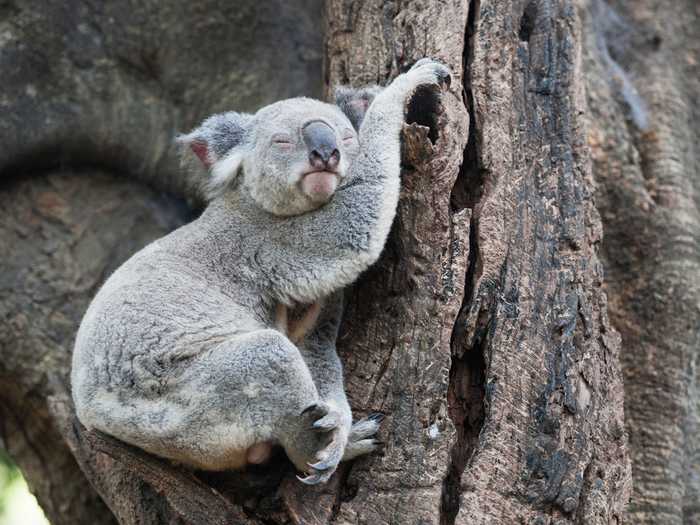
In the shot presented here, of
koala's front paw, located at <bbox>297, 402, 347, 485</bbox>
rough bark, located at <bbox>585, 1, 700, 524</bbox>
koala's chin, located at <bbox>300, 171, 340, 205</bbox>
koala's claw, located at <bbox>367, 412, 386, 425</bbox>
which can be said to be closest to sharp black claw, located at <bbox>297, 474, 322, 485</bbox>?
koala's front paw, located at <bbox>297, 402, 347, 485</bbox>

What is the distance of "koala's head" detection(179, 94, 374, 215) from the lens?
398 cm

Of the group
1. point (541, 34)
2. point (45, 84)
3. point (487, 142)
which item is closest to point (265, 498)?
point (487, 142)

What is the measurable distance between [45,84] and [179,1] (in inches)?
44.7

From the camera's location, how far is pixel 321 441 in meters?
3.39

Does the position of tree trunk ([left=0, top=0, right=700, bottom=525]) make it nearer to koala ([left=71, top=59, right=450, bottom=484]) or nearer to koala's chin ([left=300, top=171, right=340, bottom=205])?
koala ([left=71, top=59, right=450, bottom=484])

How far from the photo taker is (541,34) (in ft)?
14.7

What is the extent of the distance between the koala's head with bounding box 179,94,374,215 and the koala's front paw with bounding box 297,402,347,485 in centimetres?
111

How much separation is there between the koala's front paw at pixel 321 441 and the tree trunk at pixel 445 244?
0.70ft

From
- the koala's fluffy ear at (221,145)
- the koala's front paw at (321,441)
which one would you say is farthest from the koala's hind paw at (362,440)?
the koala's fluffy ear at (221,145)

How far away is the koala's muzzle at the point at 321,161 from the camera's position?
3.93m

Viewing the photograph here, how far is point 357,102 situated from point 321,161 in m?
0.59

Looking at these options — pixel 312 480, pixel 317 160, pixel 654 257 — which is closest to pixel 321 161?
pixel 317 160

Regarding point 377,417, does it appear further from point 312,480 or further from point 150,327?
point 150,327

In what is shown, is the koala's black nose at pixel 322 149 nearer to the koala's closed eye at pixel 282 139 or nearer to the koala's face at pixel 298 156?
the koala's face at pixel 298 156
